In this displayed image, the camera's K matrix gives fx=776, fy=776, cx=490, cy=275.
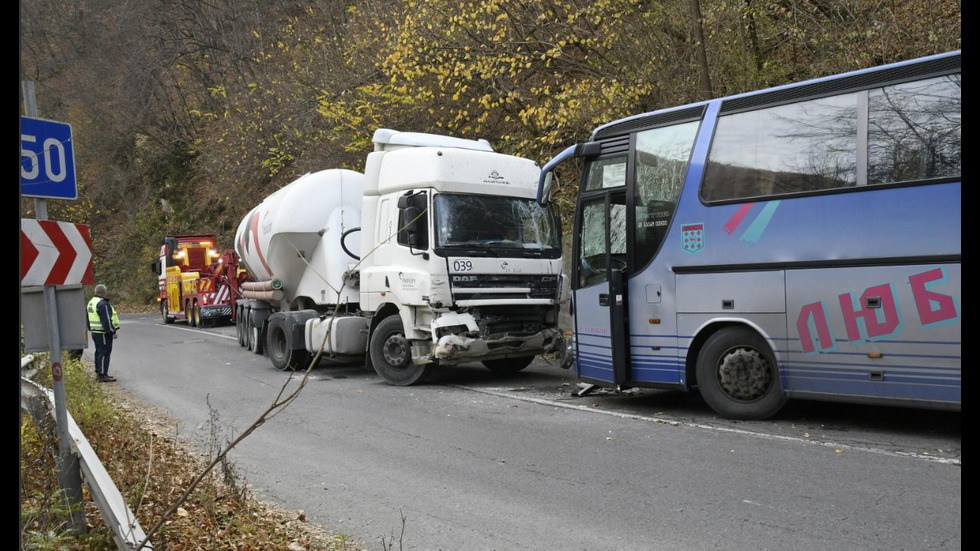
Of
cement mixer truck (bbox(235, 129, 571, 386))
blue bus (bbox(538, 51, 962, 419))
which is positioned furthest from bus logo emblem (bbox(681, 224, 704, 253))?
cement mixer truck (bbox(235, 129, 571, 386))

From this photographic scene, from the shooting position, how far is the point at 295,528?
17.5 ft

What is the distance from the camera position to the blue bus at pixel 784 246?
691cm

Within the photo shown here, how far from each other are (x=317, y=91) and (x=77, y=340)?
19.6 meters

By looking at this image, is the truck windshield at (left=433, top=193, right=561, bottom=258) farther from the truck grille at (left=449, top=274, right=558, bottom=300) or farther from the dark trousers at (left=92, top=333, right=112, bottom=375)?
the dark trousers at (left=92, top=333, right=112, bottom=375)

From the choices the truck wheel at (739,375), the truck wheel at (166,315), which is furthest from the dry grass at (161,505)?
the truck wheel at (166,315)

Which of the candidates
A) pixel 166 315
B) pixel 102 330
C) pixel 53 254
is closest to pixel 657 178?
pixel 53 254

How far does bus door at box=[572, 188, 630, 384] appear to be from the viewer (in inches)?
354

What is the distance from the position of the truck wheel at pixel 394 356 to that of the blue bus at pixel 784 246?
122 inches

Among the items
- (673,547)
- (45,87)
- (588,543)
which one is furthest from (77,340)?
(45,87)

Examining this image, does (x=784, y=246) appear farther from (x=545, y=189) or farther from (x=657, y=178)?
(x=545, y=189)

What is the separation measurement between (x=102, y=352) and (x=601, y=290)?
9.21 m

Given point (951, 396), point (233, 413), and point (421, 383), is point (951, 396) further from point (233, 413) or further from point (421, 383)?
point (233, 413)

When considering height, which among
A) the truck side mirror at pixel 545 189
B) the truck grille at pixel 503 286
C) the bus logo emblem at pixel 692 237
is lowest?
the truck grille at pixel 503 286

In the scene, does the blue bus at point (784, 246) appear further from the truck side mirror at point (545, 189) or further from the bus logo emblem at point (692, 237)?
the truck side mirror at point (545, 189)
